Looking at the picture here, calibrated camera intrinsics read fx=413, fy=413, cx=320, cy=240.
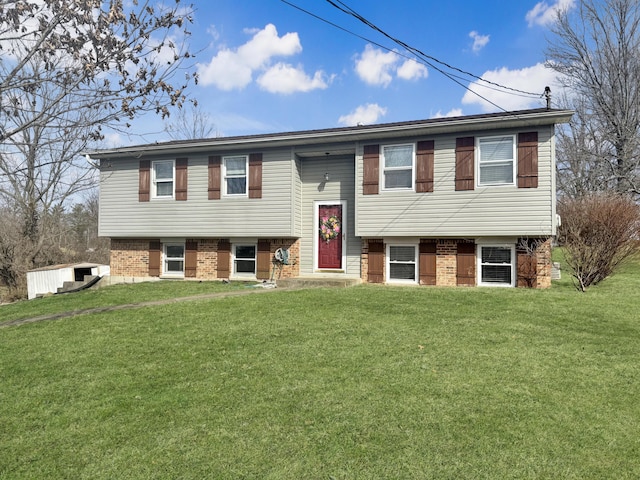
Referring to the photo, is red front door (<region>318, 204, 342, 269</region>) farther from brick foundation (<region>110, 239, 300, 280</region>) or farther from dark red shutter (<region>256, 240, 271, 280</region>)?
dark red shutter (<region>256, 240, 271, 280</region>)

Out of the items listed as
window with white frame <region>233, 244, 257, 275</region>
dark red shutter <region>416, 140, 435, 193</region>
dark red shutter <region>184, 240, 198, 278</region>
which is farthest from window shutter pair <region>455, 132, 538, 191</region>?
dark red shutter <region>184, 240, 198, 278</region>

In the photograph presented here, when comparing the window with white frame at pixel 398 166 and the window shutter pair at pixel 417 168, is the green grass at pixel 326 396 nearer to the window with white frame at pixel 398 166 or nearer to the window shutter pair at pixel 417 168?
the window shutter pair at pixel 417 168

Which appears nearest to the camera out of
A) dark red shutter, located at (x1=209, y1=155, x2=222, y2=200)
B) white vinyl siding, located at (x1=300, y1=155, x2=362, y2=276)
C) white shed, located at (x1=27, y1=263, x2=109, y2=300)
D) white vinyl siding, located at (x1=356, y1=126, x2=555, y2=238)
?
white vinyl siding, located at (x1=356, y1=126, x2=555, y2=238)

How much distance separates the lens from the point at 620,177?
20516 mm

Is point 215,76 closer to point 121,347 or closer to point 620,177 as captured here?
point 121,347

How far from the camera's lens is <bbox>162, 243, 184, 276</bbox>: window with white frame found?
14.6 metres

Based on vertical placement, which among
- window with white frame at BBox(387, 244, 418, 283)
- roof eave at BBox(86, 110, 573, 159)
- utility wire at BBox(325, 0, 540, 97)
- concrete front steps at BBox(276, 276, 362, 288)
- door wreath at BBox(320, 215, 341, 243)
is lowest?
concrete front steps at BBox(276, 276, 362, 288)

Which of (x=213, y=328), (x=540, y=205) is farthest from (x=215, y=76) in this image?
(x=540, y=205)

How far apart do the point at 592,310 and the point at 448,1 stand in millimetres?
8288

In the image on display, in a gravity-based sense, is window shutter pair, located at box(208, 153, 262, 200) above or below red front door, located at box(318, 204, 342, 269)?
above

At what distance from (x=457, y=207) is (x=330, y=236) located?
13.1 feet

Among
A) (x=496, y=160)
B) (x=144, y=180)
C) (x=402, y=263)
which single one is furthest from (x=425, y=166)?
(x=144, y=180)

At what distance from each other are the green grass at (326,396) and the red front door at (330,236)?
590 cm

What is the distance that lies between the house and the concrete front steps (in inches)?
39.9
